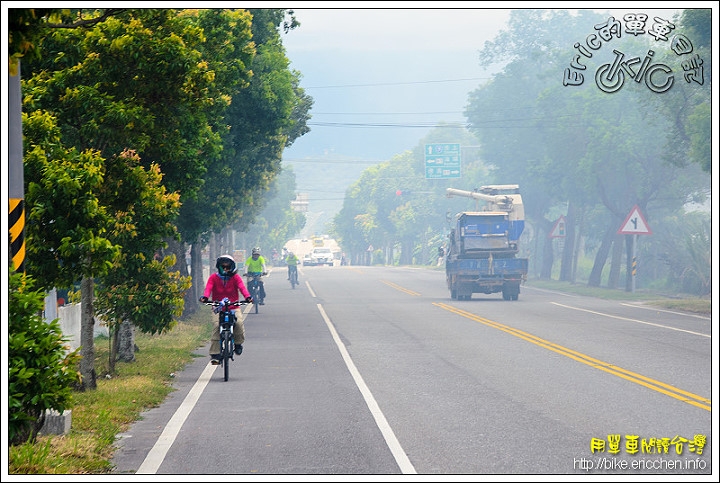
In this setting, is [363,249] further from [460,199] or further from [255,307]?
[255,307]

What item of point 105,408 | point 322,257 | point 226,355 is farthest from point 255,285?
point 322,257

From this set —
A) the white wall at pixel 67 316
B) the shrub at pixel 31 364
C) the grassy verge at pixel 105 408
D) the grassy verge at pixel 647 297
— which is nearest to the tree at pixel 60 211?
the grassy verge at pixel 105 408

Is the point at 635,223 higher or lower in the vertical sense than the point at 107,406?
higher

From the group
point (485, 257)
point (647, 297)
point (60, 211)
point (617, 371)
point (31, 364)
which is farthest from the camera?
point (647, 297)

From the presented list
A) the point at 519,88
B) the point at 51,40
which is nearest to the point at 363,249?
the point at 519,88

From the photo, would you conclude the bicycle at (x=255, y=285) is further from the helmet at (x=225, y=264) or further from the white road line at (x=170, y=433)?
the white road line at (x=170, y=433)

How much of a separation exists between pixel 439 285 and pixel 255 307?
20.6 meters

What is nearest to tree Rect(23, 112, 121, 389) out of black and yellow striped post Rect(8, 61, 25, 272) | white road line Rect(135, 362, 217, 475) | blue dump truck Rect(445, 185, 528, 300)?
black and yellow striped post Rect(8, 61, 25, 272)

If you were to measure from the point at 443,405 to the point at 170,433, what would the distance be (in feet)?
11.9

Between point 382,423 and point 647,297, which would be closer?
point 382,423

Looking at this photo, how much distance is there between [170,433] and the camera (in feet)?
37.4

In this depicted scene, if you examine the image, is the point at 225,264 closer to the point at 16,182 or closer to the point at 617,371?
the point at 617,371

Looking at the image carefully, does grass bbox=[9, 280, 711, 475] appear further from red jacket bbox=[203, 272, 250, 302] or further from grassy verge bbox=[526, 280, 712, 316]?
grassy verge bbox=[526, 280, 712, 316]

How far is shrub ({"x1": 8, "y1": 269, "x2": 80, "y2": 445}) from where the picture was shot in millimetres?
8195
